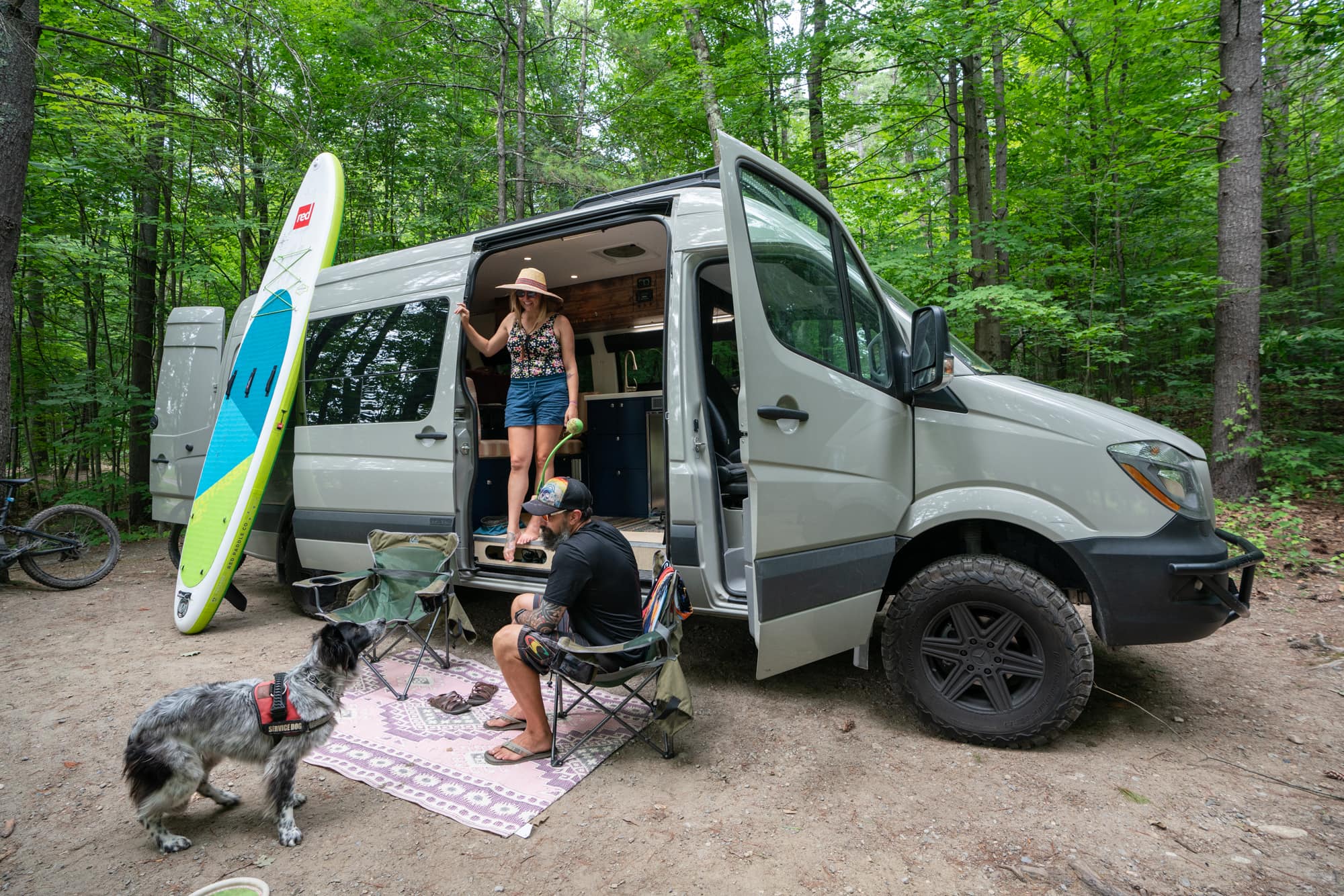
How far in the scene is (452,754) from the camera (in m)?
2.74

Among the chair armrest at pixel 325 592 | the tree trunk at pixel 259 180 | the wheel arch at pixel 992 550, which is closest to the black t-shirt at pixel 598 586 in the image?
the wheel arch at pixel 992 550

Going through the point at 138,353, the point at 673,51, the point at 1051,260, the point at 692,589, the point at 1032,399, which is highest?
the point at 673,51

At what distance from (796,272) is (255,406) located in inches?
160

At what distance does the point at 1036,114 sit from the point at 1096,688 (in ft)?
27.3

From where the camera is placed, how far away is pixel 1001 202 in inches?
309

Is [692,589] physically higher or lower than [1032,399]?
lower

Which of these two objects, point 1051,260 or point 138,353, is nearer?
point 1051,260

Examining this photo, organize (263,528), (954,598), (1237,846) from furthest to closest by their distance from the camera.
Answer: (263,528) < (954,598) < (1237,846)

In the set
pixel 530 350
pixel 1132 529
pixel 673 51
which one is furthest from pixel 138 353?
pixel 1132 529

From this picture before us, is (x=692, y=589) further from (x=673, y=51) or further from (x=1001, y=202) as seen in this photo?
(x=673, y=51)

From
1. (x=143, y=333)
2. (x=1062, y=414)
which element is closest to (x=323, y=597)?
(x=1062, y=414)

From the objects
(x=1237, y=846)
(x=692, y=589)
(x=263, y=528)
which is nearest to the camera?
(x=1237, y=846)

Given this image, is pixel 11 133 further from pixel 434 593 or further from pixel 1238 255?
pixel 1238 255

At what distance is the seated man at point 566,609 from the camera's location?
2615mm
